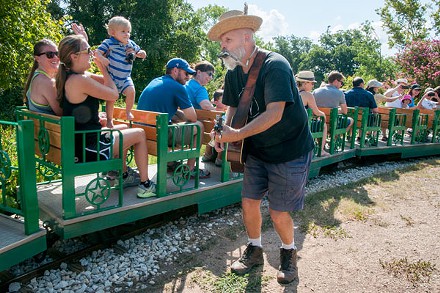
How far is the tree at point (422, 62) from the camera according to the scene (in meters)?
15.5

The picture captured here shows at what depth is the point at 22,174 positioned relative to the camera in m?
3.00

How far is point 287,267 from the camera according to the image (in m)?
3.31

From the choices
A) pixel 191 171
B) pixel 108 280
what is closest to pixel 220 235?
pixel 191 171

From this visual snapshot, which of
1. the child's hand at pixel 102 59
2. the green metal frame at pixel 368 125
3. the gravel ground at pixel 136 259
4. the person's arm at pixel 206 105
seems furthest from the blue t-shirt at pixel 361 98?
the child's hand at pixel 102 59

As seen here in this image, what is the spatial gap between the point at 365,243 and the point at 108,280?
2745 millimetres

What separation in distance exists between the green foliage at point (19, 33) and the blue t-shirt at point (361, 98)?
22.7 feet

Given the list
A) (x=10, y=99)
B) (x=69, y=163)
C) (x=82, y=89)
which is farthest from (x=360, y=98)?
(x=10, y=99)

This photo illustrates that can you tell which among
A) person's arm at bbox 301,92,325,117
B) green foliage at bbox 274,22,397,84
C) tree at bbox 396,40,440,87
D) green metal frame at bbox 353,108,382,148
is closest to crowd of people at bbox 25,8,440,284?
person's arm at bbox 301,92,325,117

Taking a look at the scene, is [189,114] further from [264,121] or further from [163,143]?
[264,121]

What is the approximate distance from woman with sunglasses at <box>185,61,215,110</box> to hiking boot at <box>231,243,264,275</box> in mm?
2444

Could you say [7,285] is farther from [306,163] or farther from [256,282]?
[306,163]

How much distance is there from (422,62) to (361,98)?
10.5 m

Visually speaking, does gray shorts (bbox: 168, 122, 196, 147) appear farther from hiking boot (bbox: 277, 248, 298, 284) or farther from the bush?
the bush

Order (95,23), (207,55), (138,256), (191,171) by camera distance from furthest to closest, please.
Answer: (207,55) → (95,23) → (191,171) → (138,256)
